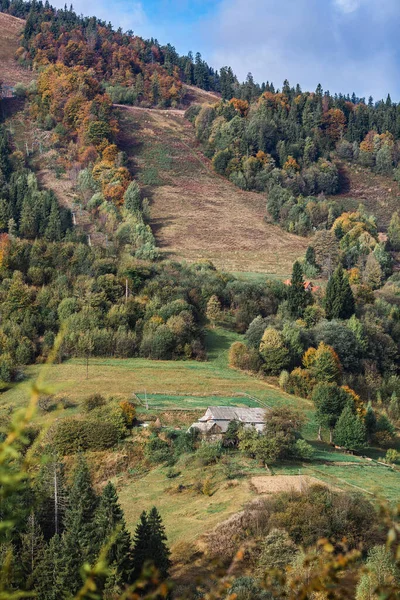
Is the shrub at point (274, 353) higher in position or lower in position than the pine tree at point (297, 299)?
lower

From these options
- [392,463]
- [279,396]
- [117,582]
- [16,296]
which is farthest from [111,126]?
[117,582]

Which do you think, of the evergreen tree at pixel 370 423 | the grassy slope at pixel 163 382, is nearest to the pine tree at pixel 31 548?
the grassy slope at pixel 163 382

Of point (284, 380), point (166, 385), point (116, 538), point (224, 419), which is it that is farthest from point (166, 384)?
point (116, 538)

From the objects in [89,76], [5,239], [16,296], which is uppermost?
[89,76]

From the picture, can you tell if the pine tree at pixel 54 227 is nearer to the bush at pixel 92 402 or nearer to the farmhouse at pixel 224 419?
the bush at pixel 92 402

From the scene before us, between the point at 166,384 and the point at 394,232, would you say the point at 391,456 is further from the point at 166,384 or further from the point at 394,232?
the point at 394,232

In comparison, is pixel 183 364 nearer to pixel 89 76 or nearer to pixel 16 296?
pixel 16 296

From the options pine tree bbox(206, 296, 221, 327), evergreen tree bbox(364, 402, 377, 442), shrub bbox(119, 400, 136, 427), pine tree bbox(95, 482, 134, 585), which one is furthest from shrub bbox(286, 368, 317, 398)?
pine tree bbox(95, 482, 134, 585)
